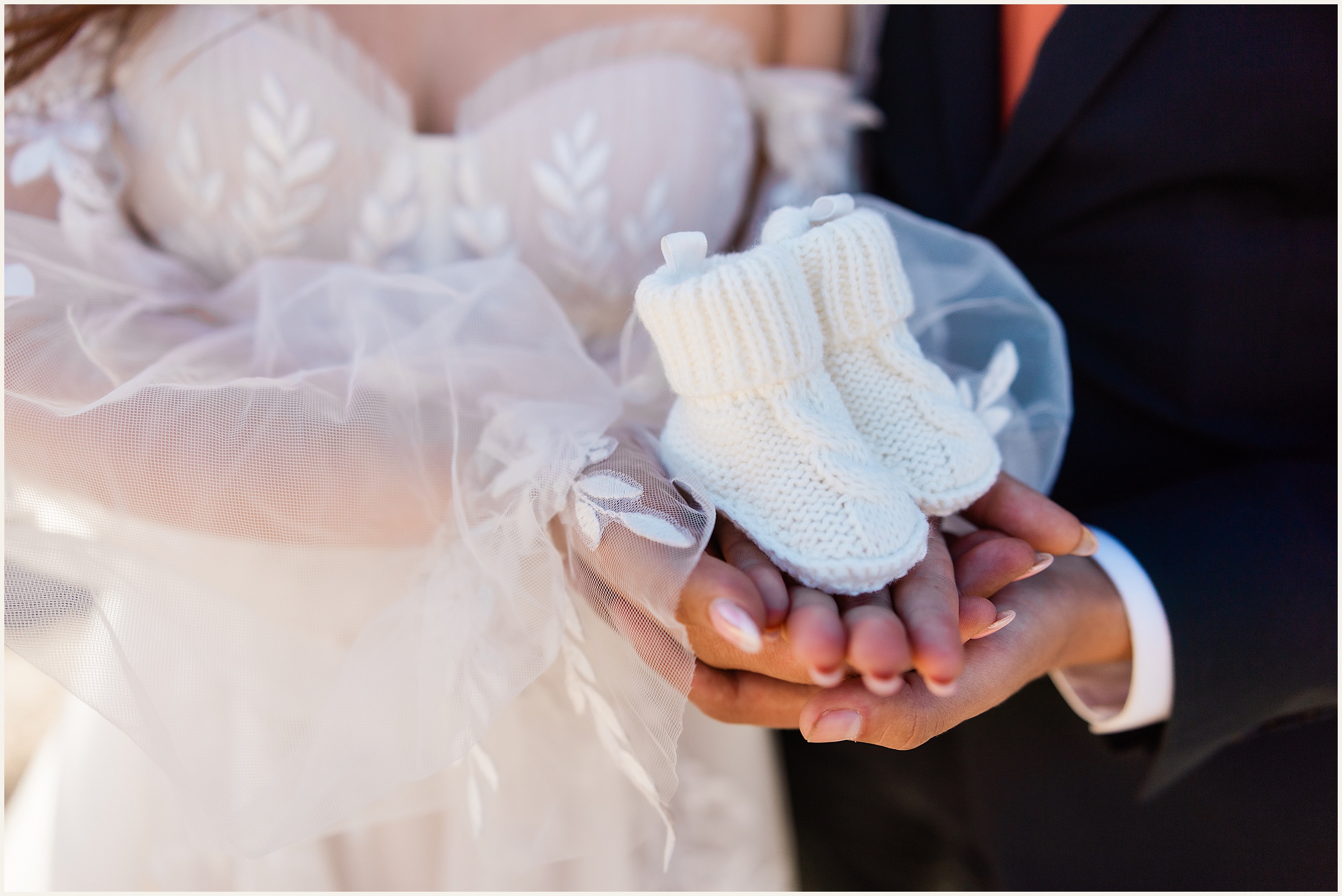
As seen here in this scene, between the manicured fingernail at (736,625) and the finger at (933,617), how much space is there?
4.1 inches

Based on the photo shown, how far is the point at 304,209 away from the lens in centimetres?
83

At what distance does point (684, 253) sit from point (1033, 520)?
14.7 inches

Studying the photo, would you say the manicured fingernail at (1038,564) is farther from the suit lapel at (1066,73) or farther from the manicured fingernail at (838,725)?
the suit lapel at (1066,73)

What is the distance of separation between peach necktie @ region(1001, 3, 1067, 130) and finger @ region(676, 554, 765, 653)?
0.79 metres

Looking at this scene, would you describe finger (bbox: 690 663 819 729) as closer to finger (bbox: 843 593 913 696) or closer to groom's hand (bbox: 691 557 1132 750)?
groom's hand (bbox: 691 557 1132 750)

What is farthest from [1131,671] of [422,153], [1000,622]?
[422,153]

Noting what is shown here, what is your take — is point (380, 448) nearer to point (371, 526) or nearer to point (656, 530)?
point (371, 526)

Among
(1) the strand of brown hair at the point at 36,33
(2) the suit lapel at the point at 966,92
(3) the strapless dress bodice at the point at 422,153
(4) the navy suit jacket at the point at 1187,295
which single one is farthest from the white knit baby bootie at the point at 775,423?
(1) the strand of brown hair at the point at 36,33

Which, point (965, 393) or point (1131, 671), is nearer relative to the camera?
point (965, 393)

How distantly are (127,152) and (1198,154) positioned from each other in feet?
3.99

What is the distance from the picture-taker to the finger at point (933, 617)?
0.45 meters

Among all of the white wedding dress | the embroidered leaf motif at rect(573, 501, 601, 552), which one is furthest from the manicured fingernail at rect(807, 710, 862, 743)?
the embroidered leaf motif at rect(573, 501, 601, 552)

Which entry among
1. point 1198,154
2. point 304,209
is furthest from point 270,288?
point 1198,154

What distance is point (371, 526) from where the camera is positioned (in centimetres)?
66
